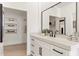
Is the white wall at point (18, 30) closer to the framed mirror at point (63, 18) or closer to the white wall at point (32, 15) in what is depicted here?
the white wall at point (32, 15)

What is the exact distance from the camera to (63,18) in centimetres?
242

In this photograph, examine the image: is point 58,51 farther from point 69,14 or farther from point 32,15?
point 32,15

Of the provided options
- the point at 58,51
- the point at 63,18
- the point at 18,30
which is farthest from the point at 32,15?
the point at 18,30

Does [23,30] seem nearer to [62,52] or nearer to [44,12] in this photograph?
[44,12]

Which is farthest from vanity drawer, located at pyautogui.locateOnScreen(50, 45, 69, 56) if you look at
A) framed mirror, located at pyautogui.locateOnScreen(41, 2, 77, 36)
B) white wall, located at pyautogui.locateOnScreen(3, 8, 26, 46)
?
white wall, located at pyautogui.locateOnScreen(3, 8, 26, 46)

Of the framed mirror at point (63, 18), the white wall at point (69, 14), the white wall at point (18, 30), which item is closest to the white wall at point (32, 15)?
the framed mirror at point (63, 18)

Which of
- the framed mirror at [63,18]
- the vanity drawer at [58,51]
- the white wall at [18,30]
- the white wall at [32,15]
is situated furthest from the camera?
the white wall at [18,30]

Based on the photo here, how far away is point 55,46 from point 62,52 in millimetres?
237

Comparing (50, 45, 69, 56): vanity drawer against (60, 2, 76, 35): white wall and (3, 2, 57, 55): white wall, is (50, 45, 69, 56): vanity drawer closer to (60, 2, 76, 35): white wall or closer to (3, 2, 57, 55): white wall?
(60, 2, 76, 35): white wall

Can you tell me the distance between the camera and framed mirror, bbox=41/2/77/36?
2141 millimetres

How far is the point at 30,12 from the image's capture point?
151 inches

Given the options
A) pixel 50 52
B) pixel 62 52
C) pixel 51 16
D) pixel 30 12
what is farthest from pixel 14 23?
pixel 62 52

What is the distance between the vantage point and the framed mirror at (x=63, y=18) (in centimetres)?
214

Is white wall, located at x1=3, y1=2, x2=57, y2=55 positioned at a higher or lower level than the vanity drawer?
higher
